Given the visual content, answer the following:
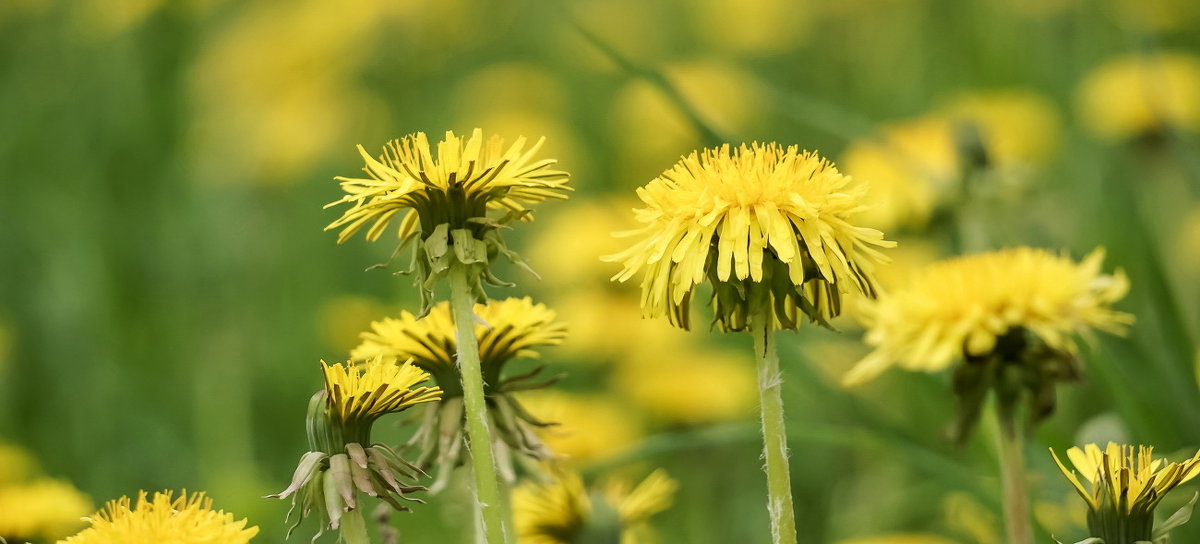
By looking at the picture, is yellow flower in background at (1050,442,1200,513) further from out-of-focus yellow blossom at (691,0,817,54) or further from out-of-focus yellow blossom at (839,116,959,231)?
out-of-focus yellow blossom at (691,0,817,54)

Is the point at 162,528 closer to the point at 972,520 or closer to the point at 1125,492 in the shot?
the point at 1125,492

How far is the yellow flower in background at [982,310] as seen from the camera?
1.36 meters

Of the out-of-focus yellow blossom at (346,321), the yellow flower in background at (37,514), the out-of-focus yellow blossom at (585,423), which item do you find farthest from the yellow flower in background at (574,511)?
the out-of-focus yellow blossom at (346,321)

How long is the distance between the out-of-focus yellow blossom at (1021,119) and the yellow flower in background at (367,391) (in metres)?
2.58

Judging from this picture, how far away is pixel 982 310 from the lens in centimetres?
137

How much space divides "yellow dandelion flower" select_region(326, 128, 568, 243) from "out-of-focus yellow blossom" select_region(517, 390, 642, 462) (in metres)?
0.29

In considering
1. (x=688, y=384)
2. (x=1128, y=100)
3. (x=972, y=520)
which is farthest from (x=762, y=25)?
(x=972, y=520)

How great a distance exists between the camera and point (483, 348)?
4.23 feet

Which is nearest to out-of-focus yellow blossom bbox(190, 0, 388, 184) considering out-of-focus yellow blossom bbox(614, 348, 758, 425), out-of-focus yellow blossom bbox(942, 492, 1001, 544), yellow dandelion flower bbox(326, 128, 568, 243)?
out-of-focus yellow blossom bbox(614, 348, 758, 425)

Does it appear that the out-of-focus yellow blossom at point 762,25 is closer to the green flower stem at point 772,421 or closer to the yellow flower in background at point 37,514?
the yellow flower in background at point 37,514

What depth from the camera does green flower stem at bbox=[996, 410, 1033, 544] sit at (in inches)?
51.4

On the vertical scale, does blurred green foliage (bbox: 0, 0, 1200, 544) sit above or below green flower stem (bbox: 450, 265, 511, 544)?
above

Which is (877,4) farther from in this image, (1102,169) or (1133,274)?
(1133,274)

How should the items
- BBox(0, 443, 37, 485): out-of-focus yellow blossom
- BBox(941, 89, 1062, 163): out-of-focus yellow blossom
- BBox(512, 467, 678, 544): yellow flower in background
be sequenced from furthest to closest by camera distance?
1. BBox(941, 89, 1062, 163): out-of-focus yellow blossom
2. BBox(0, 443, 37, 485): out-of-focus yellow blossom
3. BBox(512, 467, 678, 544): yellow flower in background
